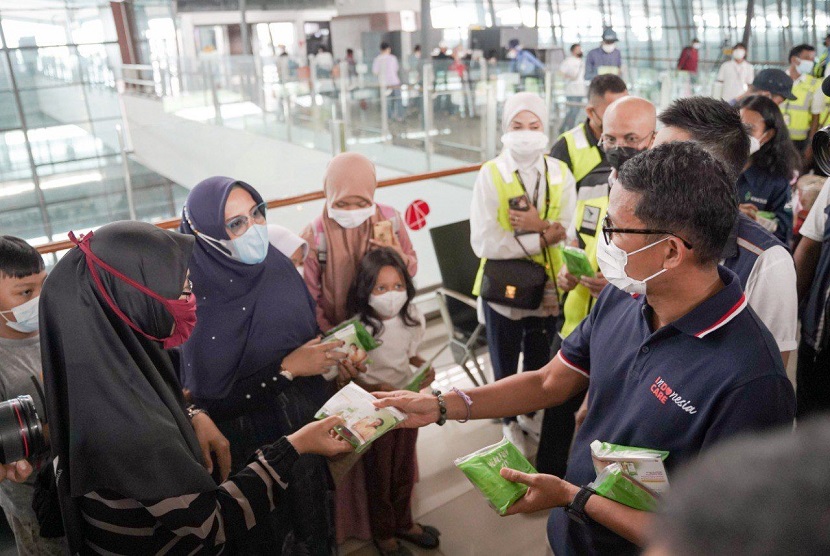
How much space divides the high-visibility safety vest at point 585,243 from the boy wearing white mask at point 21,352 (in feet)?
6.27

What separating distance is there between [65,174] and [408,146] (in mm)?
8668

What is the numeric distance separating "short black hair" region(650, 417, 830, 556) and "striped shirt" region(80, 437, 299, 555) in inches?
44.7

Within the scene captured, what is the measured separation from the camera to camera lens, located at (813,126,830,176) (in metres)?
1.80

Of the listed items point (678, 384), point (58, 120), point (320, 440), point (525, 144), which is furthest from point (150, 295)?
point (58, 120)

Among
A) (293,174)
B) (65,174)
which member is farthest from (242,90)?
(65,174)

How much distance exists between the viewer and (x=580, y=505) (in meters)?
1.29

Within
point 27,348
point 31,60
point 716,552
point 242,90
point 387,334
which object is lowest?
point 387,334

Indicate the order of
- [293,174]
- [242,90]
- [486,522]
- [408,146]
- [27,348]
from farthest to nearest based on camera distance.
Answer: [242,90] < [293,174] < [408,146] < [486,522] < [27,348]

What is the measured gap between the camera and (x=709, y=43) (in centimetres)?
2072

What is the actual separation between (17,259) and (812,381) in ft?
9.05

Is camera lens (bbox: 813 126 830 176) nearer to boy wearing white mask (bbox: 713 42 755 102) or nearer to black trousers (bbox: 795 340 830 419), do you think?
black trousers (bbox: 795 340 830 419)

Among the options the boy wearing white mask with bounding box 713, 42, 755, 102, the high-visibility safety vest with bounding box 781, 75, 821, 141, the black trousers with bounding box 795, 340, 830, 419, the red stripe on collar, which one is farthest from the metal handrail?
the boy wearing white mask with bounding box 713, 42, 755, 102

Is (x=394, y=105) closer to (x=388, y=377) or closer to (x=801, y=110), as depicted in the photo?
(x=801, y=110)

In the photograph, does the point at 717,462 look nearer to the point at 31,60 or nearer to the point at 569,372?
the point at 569,372
